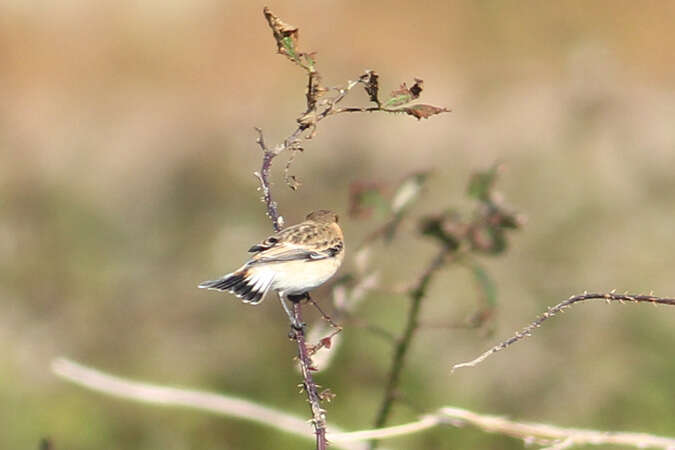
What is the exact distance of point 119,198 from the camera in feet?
22.1

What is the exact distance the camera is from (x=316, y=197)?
5.84 meters

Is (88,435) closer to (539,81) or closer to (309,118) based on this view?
(309,118)

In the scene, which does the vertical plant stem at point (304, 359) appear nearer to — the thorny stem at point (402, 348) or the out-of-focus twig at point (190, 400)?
the thorny stem at point (402, 348)

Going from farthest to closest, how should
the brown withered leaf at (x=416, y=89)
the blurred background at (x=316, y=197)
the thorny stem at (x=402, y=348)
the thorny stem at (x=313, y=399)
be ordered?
1. the blurred background at (x=316, y=197)
2. the thorny stem at (x=402, y=348)
3. the brown withered leaf at (x=416, y=89)
4. the thorny stem at (x=313, y=399)

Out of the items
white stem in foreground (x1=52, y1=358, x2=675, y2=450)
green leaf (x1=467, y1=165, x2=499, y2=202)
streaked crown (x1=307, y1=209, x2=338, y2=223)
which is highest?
green leaf (x1=467, y1=165, x2=499, y2=202)

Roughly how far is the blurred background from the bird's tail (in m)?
0.69

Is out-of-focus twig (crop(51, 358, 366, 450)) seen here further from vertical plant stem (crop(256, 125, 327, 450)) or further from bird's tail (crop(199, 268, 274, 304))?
vertical plant stem (crop(256, 125, 327, 450))

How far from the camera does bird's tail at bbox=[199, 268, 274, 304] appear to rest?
2.37 metres

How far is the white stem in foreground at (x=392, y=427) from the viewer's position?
2055 mm

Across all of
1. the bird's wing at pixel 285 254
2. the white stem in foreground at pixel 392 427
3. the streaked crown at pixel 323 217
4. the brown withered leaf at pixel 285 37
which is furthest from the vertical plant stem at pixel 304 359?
the streaked crown at pixel 323 217

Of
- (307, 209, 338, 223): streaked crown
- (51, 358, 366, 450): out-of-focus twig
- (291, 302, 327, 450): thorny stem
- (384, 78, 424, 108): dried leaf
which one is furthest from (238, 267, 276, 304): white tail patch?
(384, 78, 424, 108): dried leaf

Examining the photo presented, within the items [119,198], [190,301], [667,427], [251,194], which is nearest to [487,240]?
[667,427]

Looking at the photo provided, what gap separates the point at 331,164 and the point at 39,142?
7.81 ft

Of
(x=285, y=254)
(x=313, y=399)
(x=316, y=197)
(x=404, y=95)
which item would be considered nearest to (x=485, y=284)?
(x=285, y=254)
